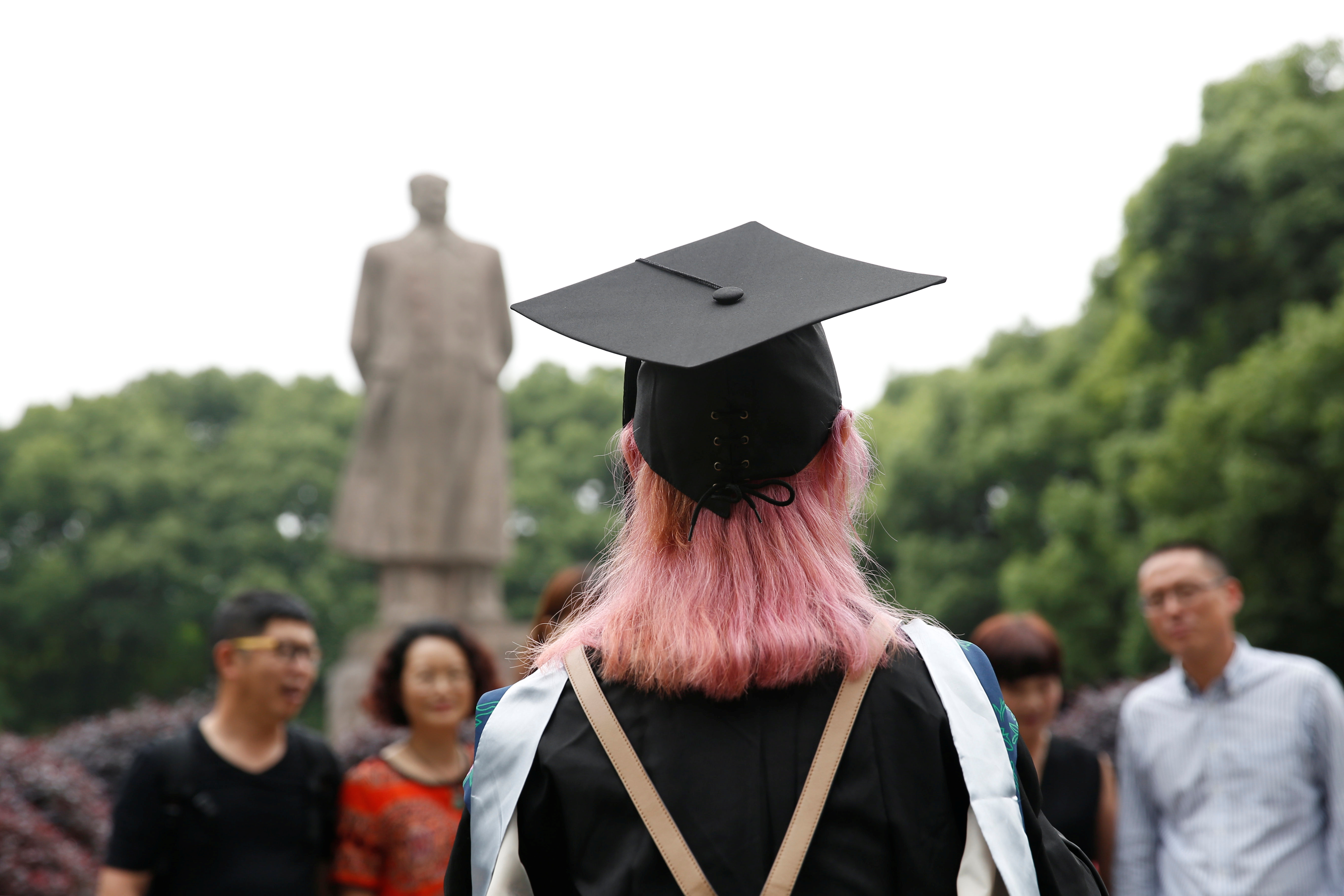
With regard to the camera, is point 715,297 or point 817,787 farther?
point 715,297

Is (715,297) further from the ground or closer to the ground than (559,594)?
further from the ground

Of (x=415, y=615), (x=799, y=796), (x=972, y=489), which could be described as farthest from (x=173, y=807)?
(x=972, y=489)

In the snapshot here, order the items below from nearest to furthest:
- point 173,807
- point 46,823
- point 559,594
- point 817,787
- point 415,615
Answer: point 817,787
point 173,807
point 559,594
point 46,823
point 415,615

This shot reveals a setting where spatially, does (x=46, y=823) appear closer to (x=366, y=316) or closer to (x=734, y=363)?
(x=366, y=316)

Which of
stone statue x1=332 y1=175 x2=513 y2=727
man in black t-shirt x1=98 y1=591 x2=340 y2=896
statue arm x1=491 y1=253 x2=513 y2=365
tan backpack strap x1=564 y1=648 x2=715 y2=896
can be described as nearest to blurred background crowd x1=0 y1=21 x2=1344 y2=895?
man in black t-shirt x1=98 y1=591 x2=340 y2=896

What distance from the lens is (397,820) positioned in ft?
10.8

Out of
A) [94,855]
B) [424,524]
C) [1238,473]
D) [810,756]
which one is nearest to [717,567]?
[810,756]

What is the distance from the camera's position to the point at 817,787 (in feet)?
4.95

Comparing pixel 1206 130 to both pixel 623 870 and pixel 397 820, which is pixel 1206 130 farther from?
pixel 623 870

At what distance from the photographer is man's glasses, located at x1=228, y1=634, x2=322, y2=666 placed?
349 cm

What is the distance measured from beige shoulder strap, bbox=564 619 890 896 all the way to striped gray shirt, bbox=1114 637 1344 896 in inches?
91.6

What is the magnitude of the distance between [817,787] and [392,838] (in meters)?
2.05

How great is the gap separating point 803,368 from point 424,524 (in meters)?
7.62

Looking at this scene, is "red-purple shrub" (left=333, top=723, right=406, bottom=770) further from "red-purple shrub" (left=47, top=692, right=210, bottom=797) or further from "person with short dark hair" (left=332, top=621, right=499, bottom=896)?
"person with short dark hair" (left=332, top=621, right=499, bottom=896)
